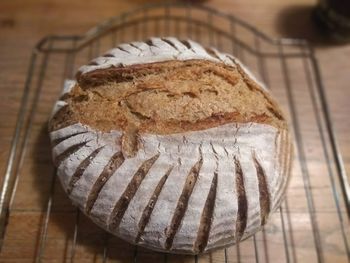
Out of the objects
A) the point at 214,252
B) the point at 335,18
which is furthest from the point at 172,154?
the point at 335,18

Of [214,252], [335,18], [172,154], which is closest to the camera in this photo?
[172,154]

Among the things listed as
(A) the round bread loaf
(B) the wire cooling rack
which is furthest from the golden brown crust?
(B) the wire cooling rack

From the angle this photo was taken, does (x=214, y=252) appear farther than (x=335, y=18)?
No

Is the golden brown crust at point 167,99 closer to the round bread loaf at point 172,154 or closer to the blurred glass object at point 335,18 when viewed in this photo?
the round bread loaf at point 172,154

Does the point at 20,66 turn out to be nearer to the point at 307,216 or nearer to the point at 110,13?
the point at 110,13

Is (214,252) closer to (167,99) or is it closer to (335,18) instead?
(167,99)

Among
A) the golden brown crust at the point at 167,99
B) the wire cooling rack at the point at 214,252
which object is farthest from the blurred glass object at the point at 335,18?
the golden brown crust at the point at 167,99

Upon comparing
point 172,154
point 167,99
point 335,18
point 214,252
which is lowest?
point 214,252
